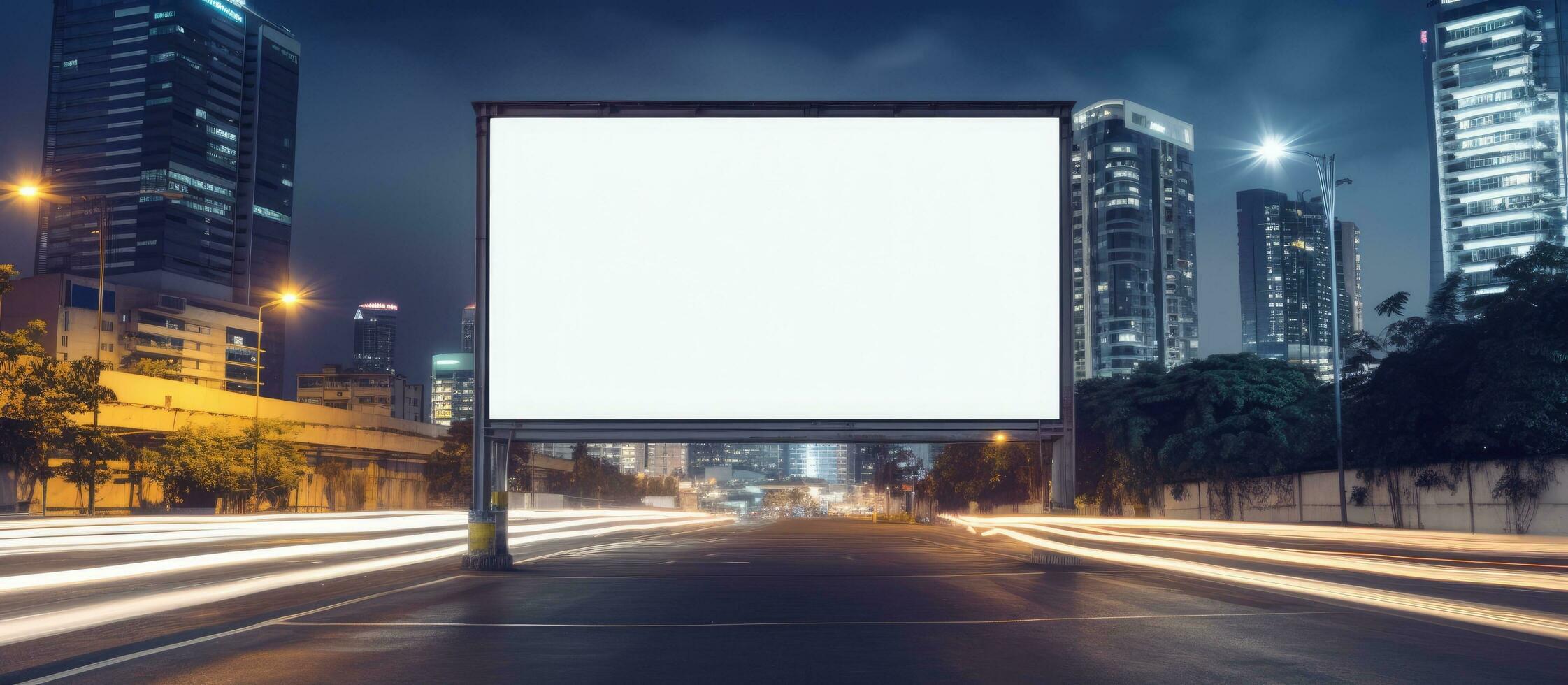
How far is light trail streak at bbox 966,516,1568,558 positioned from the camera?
16438 mm

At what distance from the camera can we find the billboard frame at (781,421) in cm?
2189

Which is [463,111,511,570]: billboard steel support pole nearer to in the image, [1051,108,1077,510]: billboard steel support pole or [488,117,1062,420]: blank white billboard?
[488,117,1062,420]: blank white billboard

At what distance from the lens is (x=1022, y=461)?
292 ft

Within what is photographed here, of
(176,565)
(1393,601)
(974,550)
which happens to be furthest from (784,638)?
(974,550)

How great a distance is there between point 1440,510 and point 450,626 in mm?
35558

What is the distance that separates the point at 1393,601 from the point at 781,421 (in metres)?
10.4

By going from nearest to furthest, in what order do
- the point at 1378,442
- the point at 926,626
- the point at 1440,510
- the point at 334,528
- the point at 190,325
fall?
the point at 926,626
the point at 334,528
the point at 1440,510
the point at 1378,442
the point at 190,325

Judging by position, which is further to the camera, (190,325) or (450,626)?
(190,325)

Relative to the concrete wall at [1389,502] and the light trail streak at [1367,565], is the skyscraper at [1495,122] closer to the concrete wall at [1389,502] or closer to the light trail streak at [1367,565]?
the concrete wall at [1389,502]

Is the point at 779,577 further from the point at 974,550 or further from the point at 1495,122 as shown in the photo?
the point at 1495,122

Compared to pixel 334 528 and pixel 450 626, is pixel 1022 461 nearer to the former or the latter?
pixel 334 528

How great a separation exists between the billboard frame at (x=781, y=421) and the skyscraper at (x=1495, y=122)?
6958 inches

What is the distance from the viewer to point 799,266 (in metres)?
21.7

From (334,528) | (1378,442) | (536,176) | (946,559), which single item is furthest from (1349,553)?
(1378,442)
